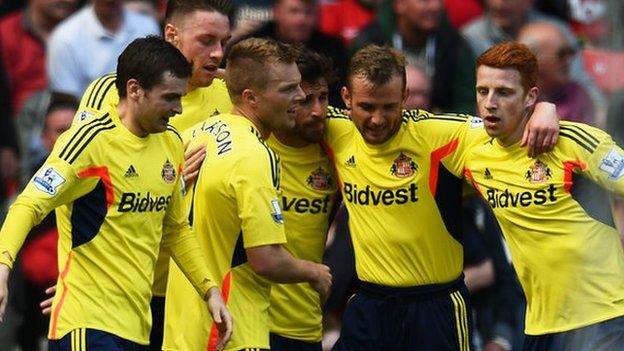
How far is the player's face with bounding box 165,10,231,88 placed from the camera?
9.45 meters

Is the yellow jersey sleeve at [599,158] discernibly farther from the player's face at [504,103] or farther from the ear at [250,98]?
the ear at [250,98]

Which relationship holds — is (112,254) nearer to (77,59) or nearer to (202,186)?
(202,186)

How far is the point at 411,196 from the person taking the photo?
915 centimetres

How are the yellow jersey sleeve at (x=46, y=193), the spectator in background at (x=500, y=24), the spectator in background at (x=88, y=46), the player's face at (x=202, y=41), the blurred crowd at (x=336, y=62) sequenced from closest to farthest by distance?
the yellow jersey sleeve at (x=46, y=193)
the player's face at (x=202, y=41)
the blurred crowd at (x=336, y=62)
the spectator in background at (x=88, y=46)
the spectator in background at (x=500, y=24)

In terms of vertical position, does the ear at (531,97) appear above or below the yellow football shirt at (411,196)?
above

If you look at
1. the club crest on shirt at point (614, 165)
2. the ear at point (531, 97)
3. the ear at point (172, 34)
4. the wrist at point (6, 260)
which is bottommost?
the wrist at point (6, 260)

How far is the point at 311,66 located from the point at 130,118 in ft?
4.24

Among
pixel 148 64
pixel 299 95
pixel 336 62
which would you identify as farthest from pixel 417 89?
pixel 148 64

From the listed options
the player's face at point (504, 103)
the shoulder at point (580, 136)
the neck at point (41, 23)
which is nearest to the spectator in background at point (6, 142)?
the neck at point (41, 23)

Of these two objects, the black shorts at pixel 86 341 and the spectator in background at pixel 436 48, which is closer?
the black shorts at pixel 86 341

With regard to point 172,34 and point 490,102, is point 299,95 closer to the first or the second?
point 490,102

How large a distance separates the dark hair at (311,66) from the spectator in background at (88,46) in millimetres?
3391

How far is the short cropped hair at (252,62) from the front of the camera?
871cm

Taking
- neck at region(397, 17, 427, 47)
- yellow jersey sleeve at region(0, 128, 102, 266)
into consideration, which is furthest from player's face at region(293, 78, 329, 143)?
neck at region(397, 17, 427, 47)
